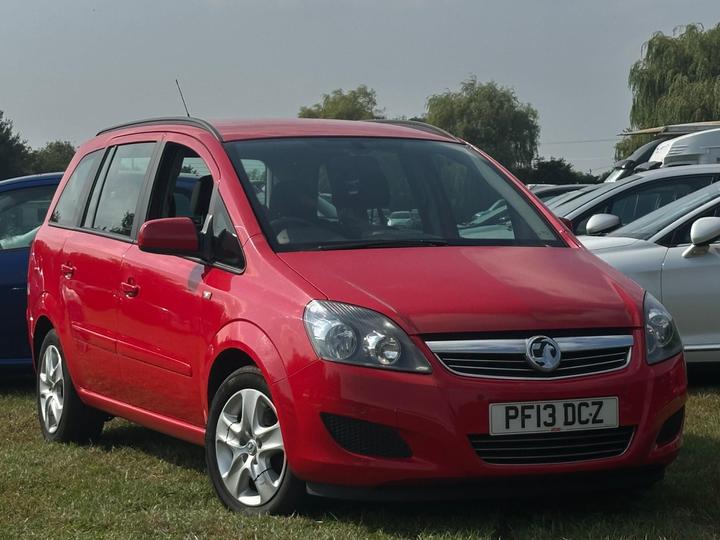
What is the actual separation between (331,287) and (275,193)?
937 mm

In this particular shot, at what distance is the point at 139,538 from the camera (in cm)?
534

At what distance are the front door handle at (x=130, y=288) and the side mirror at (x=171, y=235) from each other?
23.1 inches

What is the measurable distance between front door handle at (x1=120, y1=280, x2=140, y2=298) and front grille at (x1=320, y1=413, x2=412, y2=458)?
172 centimetres

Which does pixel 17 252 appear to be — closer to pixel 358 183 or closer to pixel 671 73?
pixel 358 183

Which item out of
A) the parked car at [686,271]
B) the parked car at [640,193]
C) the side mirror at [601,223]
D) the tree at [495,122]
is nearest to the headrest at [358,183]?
the parked car at [686,271]

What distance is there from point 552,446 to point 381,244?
123 centimetres

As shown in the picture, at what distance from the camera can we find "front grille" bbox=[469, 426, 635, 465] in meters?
5.18

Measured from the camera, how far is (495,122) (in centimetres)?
9144

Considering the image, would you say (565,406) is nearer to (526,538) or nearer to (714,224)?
(526,538)

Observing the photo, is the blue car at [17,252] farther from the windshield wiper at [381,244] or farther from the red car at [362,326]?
the windshield wiper at [381,244]

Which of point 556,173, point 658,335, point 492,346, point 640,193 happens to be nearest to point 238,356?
point 492,346

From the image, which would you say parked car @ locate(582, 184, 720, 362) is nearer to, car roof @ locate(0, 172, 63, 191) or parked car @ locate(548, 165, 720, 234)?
parked car @ locate(548, 165, 720, 234)

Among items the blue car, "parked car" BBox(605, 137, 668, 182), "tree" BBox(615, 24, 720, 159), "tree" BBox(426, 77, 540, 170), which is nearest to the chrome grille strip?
the blue car

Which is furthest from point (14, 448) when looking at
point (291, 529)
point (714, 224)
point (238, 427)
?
point (714, 224)
